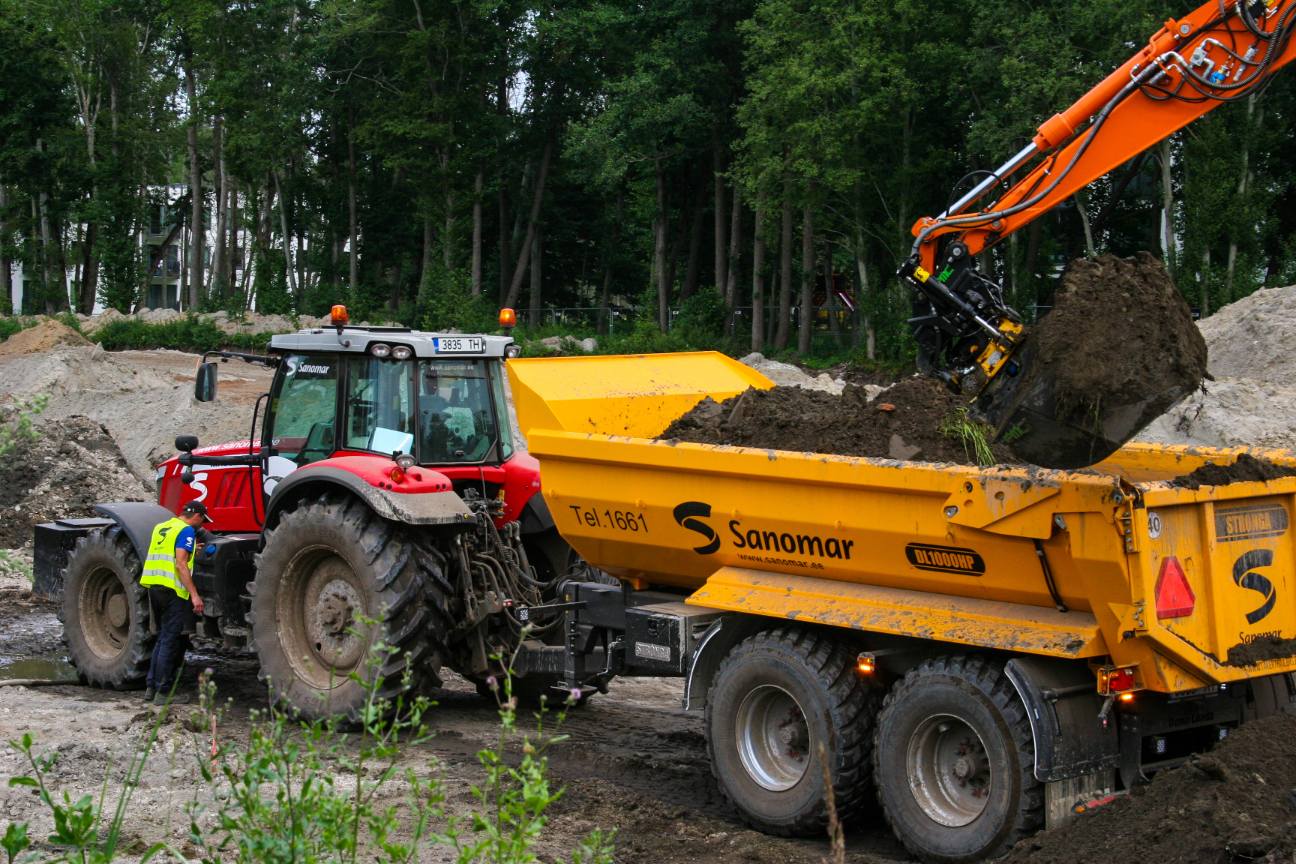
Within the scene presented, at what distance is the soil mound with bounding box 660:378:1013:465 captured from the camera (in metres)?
7.36

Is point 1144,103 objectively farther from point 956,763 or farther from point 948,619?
point 956,763

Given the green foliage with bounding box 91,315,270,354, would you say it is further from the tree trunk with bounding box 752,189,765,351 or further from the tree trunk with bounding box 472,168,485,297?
the tree trunk with bounding box 752,189,765,351

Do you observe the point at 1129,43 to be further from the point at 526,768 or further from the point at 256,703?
the point at 526,768

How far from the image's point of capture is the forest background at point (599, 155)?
102 ft

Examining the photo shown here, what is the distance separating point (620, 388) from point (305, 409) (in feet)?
7.69

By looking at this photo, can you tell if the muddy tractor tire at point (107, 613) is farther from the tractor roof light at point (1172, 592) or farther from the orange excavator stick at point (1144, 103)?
the tractor roof light at point (1172, 592)

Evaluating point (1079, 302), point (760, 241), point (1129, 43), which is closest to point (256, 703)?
point (1079, 302)

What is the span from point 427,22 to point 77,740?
41.8 m

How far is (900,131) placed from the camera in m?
35.6

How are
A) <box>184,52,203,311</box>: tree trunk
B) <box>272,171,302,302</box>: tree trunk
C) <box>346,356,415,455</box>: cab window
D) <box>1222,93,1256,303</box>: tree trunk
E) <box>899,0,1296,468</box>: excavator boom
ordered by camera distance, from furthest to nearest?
<box>184,52,203,311</box>: tree trunk
<box>272,171,302,302</box>: tree trunk
<box>1222,93,1256,303</box>: tree trunk
<box>346,356,415,455</box>: cab window
<box>899,0,1296,468</box>: excavator boom

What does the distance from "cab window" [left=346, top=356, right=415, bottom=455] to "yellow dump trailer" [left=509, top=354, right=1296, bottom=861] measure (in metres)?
1.82

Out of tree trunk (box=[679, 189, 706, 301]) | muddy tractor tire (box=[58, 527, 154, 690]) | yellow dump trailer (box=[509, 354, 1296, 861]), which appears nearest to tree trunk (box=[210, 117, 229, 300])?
tree trunk (box=[679, 189, 706, 301])

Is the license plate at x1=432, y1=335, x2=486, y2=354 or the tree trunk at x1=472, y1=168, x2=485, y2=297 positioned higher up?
the tree trunk at x1=472, y1=168, x2=485, y2=297

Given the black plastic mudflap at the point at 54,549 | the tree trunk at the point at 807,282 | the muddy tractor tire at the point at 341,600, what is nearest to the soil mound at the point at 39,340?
the tree trunk at the point at 807,282
